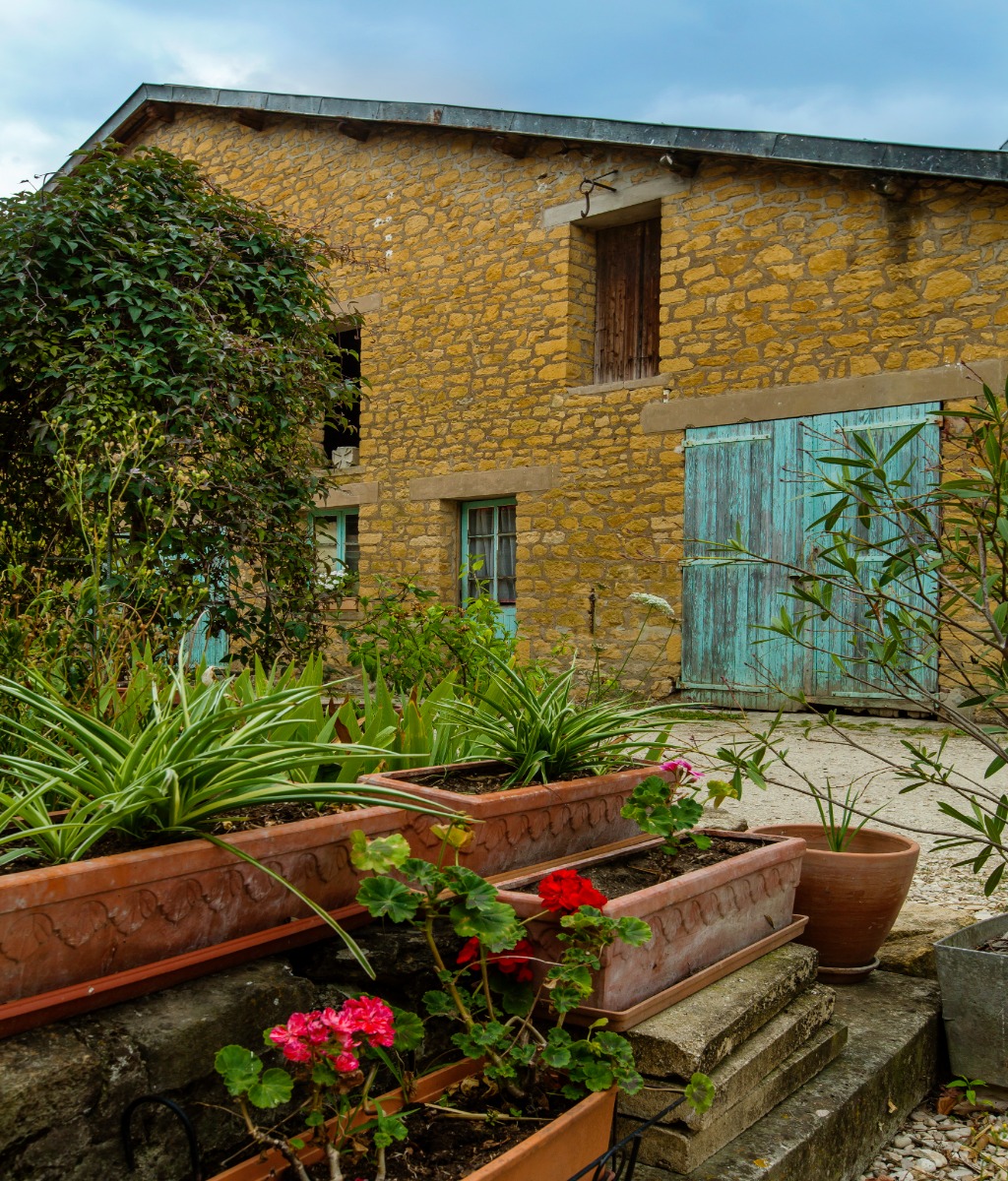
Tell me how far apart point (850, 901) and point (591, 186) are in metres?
7.47

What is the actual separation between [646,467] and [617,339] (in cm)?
130

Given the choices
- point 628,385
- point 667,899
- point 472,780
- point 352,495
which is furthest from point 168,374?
point 352,495

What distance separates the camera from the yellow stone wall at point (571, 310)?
23.9ft

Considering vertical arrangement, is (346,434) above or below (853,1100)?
above

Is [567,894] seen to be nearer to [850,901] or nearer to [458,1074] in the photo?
[458,1074]

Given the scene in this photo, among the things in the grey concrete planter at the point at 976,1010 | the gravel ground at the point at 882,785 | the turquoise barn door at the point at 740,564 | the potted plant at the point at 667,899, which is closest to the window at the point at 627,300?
the turquoise barn door at the point at 740,564

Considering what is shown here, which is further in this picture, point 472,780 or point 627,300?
point 627,300

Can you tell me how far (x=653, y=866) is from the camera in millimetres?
2355

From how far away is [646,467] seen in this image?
8469mm

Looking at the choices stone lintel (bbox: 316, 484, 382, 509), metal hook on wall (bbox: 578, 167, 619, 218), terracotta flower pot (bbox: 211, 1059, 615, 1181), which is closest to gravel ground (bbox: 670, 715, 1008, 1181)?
terracotta flower pot (bbox: 211, 1059, 615, 1181)

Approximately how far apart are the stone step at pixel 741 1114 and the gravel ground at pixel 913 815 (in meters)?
0.25

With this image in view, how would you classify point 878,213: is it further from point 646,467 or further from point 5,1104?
point 5,1104

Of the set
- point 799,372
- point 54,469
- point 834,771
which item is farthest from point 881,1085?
point 799,372

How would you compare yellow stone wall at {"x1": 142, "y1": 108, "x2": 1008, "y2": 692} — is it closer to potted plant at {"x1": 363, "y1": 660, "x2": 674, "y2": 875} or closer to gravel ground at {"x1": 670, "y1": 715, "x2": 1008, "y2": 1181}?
gravel ground at {"x1": 670, "y1": 715, "x2": 1008, "y2": 1181}
